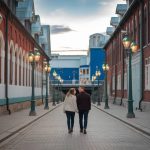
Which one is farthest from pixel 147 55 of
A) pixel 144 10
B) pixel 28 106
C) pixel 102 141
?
pixel 102 141

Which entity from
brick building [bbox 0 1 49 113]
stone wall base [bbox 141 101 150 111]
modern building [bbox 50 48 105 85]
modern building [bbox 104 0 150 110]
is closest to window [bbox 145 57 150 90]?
modern building [bbox 104 0 150 110]

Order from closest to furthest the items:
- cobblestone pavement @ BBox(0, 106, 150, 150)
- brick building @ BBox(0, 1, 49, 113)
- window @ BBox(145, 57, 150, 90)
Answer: cobblestone pavement @ BBox(0, 106, 150, 150) < brick building @ BBox(0, 1, 49, 113) < window @ BBox(145, 57, 150, 90)

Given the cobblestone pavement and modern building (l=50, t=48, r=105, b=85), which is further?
modern building (l=50, t=48, r=105, b=85)

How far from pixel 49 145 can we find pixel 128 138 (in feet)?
11.6

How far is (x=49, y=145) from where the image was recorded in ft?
49.1

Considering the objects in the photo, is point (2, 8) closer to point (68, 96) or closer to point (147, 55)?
point (147, 55)

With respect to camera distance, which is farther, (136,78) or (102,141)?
(136,78)

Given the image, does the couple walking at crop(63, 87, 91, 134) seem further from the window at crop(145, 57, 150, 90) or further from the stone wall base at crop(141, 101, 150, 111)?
the window at crop(145, 57, 150, 90)

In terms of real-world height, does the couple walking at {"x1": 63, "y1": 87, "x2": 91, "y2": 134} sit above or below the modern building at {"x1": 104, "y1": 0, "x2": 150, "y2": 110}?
below

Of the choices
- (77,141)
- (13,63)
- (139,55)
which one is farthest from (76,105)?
(139,55)

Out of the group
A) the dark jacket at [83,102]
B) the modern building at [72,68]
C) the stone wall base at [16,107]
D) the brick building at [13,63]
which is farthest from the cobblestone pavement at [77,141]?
the modern building at [72,68]

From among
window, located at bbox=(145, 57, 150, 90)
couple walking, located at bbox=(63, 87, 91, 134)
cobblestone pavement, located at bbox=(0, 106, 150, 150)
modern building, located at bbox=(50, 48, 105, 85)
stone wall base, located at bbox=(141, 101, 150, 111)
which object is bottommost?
cobblestone pavement, located at bbox=(0, 106, 150, 150)

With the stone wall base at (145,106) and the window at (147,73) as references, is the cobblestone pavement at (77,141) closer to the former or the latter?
the stone wall base at (145,106)

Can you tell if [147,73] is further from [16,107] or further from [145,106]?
[16,107]
